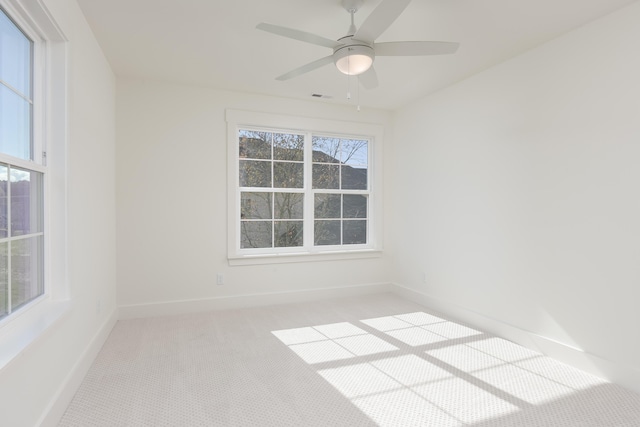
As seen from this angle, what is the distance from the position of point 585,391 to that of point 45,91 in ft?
12.2

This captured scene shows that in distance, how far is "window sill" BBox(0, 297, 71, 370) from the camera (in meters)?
1.40

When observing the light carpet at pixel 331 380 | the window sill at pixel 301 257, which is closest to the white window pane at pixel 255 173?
the window sill at pixel 301 257

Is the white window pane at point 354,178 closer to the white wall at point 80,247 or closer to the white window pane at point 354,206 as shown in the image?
the white window pane at point 354,206

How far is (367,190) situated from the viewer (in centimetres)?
473

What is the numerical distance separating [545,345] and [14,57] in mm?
3876

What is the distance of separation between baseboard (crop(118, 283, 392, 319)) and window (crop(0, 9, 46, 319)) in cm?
175

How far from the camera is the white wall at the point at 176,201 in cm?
357

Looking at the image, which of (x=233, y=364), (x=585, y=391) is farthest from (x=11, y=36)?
(x=585, y=391)

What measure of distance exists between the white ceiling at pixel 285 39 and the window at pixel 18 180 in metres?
0.81

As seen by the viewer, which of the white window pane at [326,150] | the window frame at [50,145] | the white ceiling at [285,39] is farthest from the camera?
the white window pane at [326,150]

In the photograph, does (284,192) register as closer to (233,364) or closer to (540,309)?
(233,364)

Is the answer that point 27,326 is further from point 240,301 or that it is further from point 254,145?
point 254,145

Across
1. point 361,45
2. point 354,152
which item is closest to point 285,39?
point 361,45

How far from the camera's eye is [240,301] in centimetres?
397
